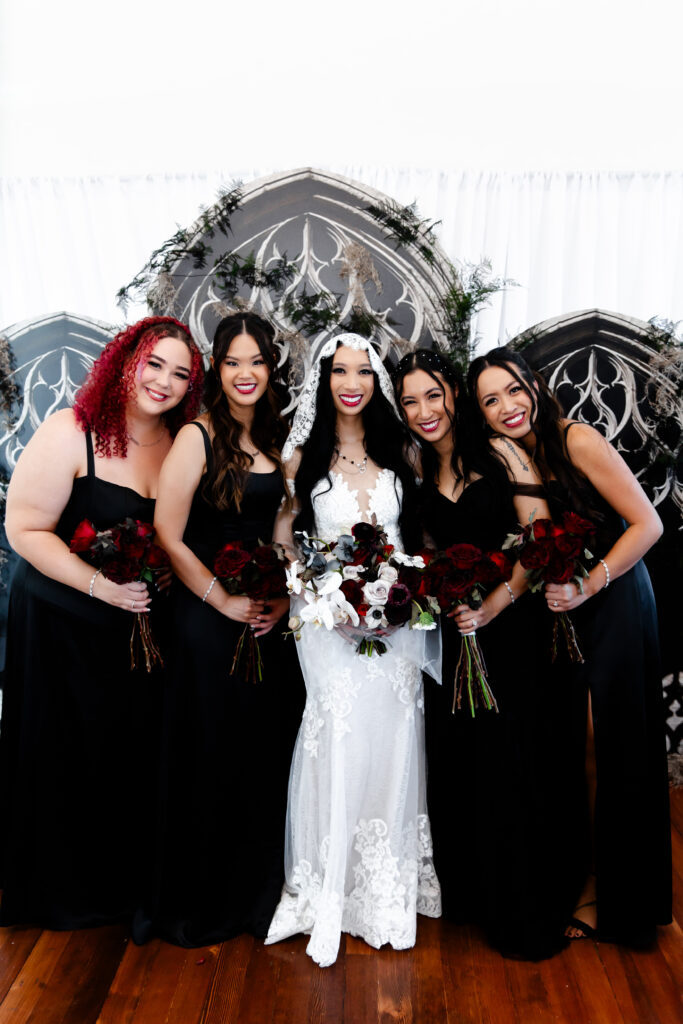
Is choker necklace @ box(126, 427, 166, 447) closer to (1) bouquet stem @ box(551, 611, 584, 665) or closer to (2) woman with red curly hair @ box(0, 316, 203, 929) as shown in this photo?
(2) woman with red curly hair @ box(0, 316, 203, 929)

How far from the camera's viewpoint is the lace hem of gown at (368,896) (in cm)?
277

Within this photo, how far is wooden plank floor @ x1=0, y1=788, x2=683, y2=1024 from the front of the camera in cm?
246

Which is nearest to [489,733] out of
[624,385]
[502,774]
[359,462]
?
[502,774]

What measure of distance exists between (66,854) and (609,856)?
2203 millimetres

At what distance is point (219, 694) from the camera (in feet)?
9.66

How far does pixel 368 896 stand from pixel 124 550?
5.46 ft

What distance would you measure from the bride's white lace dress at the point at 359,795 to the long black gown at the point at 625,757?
0.69 m

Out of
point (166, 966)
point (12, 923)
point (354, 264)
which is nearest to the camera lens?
point (166, 966)

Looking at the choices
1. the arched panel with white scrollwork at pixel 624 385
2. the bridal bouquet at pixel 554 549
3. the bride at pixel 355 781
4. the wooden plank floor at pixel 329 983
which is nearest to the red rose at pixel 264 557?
the bride at pixel 355 781

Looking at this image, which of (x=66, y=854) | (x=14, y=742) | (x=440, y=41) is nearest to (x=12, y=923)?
(x=66, y=854)

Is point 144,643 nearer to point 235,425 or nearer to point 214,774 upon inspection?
point 214,774

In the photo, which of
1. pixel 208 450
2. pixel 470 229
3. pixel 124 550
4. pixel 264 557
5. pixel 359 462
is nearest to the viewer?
pixel 124 550

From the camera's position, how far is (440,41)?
425cm

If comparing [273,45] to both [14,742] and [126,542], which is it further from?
[14,742]
